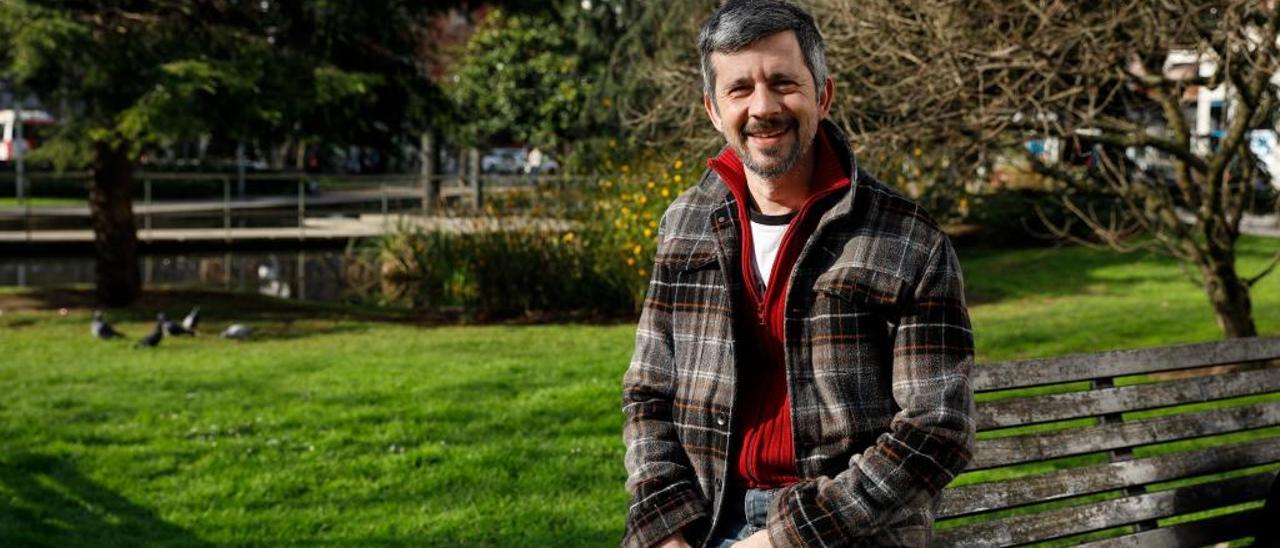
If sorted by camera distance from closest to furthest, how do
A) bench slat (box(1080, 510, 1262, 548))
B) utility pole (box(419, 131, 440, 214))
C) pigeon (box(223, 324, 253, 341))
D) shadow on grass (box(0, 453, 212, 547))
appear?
bench slat (box(1080, 510, 1262, 548))
shadow on grass (box(0, 453, 212, 547))
pigeon (box(223, 324, 253, 341))
utility pole (box(419, 131, 440, 214))

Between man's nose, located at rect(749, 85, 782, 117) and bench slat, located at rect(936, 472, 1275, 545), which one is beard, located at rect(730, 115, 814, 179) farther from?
bench slat, located at rect(936, 472, 1275, 545)

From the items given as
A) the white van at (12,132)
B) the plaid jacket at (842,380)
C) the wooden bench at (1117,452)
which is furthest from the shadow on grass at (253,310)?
the white van at (12,132)

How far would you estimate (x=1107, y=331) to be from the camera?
11.6m

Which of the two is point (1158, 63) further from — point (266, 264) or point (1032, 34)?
point (266, 264)

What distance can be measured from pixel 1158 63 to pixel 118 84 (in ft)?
28.6

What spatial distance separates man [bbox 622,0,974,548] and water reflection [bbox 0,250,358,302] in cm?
1566

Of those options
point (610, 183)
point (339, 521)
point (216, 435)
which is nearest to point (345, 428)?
point (216, 435)

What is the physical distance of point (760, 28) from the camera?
2.62 m

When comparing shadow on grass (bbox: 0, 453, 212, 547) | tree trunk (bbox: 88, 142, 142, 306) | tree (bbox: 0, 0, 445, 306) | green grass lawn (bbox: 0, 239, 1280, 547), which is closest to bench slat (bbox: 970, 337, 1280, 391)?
green grass lawn (bbox: 0, 239, 1280, 547)

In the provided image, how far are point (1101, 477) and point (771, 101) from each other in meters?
1.95

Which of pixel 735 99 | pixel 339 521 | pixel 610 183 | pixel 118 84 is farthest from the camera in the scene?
pixel 610 183

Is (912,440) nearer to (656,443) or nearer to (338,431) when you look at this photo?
(656,443)

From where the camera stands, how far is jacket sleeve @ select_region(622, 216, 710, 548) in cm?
271

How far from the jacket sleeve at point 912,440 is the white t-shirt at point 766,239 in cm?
27
